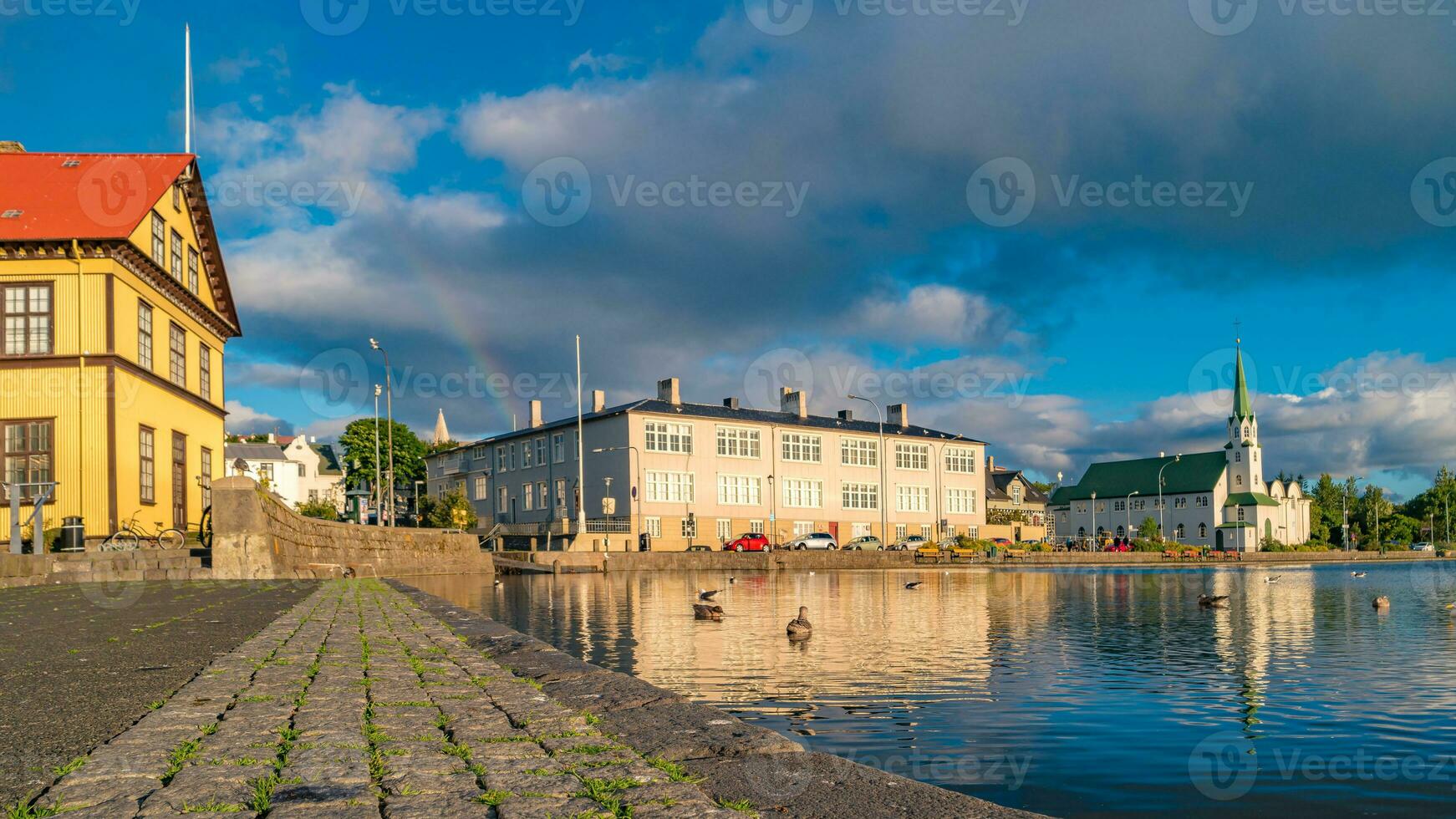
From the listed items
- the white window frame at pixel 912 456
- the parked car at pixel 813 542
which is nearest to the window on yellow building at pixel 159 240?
the parked car at pixel 813 542

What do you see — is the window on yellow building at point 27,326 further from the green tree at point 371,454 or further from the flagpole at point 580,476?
the green tree at point 371,454

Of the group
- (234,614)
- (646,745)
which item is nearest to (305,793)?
(646,745)

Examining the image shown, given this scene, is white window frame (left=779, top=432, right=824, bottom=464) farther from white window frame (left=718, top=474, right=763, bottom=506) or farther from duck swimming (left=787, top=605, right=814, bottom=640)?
duck swimming (left=787, top=605, right=814, bottom=640)

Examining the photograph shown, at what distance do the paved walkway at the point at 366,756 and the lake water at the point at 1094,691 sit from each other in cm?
332

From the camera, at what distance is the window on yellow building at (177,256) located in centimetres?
3884

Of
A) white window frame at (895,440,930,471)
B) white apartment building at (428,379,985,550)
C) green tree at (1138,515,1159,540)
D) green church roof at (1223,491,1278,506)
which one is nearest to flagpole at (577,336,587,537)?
white apartment building at (428,379,985,550)

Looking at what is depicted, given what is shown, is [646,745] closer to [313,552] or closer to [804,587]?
[313,552]

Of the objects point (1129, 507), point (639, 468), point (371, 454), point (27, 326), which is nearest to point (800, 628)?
point (27, 326)

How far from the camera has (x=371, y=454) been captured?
4326 inches

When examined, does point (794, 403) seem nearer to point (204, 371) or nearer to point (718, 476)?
point (718, 476)

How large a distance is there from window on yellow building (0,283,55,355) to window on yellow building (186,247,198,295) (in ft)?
26.0

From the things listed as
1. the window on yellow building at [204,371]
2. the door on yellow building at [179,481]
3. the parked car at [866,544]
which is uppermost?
the window on yellow building at [204,371]

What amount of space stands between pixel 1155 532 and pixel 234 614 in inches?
5036

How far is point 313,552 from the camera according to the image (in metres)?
38.0
